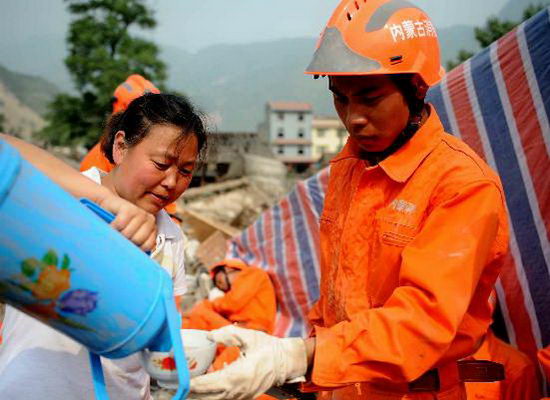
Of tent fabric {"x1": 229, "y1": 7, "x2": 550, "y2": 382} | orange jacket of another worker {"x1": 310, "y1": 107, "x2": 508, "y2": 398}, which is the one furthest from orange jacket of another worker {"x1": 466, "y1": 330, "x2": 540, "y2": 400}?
orange jacket of another worker {"x1": 310, "y1": 107, "x2": 508, "y2": 398}

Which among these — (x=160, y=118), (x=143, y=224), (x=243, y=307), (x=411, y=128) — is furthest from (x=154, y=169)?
(x=243, y=307)

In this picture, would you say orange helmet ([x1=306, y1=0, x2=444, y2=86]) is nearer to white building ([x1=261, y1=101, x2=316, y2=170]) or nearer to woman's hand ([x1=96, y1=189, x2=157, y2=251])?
woman's hand ([x1=96, y1=189, x2=157, y2=251])

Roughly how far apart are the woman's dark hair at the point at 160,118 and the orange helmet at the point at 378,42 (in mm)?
443

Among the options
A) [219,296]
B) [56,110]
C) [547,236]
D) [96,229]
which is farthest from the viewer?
[56,110]

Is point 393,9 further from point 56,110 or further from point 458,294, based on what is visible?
point 56,110

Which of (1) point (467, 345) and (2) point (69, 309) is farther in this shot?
(1) point (467, 345)

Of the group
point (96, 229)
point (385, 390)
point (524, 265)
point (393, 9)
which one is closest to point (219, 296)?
point (524, 265)

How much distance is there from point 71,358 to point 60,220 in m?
0.70

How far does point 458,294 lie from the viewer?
1.25 m

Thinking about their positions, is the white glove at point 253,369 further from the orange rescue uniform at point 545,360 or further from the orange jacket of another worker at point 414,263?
the orange rescue uniform at point 545,360

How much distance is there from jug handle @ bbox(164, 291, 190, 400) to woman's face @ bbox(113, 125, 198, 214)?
2.22 ft

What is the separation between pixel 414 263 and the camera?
4.24 ft

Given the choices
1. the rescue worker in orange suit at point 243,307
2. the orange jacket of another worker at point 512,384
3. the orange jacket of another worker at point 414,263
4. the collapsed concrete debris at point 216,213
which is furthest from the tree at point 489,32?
the orange jacket of another worker at point 414,263

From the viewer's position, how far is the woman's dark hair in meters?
1.60
